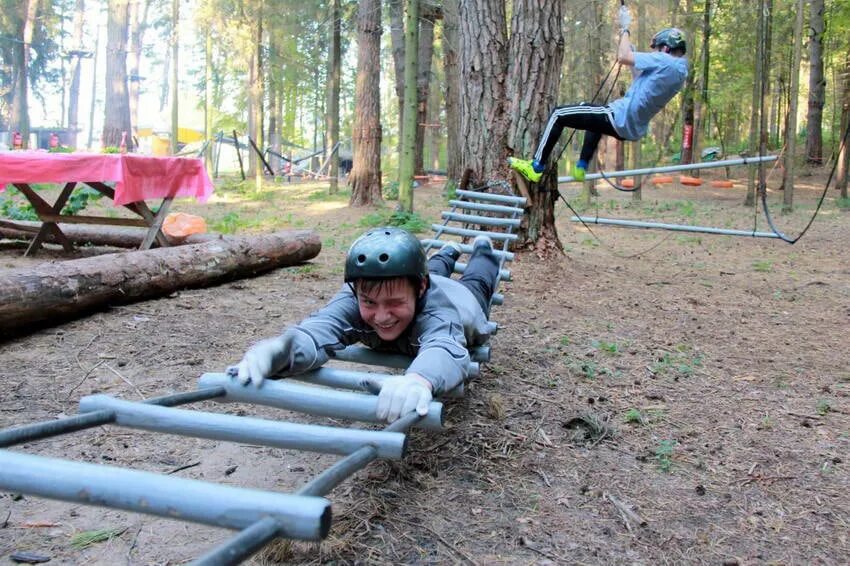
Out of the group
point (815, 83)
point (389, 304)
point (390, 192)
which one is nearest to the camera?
point (389, 304)

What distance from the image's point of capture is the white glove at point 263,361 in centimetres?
236

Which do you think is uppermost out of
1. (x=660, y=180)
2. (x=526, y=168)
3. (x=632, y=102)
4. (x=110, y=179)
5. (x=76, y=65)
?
(x=76, y=65)

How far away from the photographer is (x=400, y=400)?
217cm

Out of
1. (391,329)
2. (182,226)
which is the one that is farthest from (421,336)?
(182,226)

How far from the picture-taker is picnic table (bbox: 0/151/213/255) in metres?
6.52

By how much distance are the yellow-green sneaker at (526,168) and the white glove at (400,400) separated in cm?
443

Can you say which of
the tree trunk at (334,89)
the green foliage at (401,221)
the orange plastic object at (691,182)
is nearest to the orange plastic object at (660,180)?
the orange plastic object at (691,182)

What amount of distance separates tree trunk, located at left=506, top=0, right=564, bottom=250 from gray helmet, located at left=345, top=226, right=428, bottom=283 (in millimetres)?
4187

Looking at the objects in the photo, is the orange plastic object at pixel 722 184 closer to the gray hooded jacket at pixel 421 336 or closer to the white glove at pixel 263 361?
the gray hooded jacket at pixel 421 336

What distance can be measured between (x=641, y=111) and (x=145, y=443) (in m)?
4.84

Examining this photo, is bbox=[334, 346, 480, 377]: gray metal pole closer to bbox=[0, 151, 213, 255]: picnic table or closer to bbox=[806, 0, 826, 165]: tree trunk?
bbox=[0, 151, 213, 255]: picnic table

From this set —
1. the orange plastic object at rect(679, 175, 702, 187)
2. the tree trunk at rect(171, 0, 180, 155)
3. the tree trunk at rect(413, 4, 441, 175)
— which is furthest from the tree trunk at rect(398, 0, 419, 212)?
the orange plastic object at rect(679, 175, 702, 187)

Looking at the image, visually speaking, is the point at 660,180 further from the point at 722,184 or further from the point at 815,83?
the point at 815,83

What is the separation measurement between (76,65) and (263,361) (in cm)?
5178
